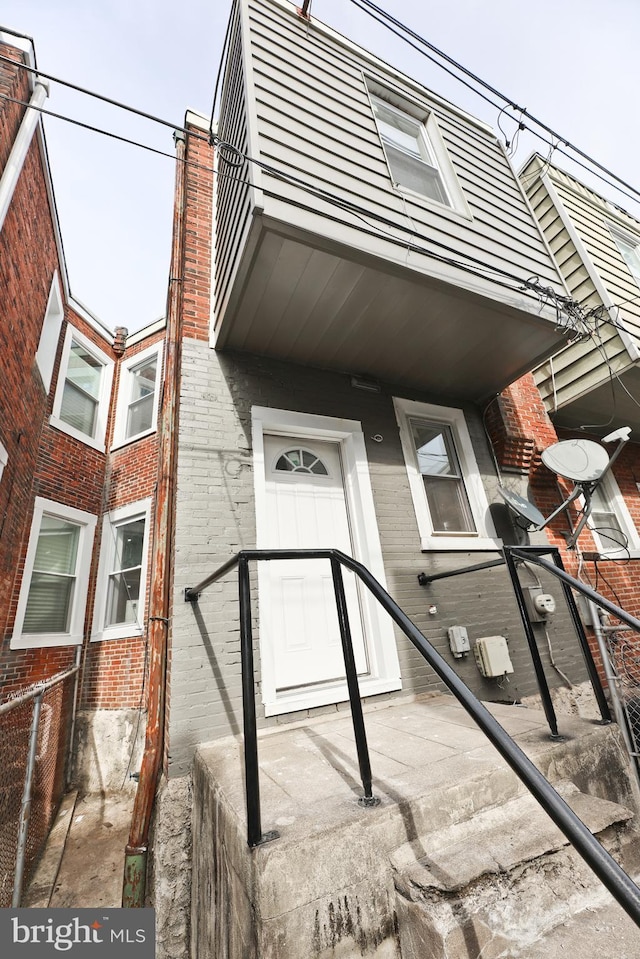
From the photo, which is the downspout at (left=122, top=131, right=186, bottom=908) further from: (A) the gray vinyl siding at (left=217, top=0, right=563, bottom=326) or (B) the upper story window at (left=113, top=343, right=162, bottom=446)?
(B) the upper story window at (left=113, top=343, right=162, bottom=446)

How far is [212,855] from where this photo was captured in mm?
1893

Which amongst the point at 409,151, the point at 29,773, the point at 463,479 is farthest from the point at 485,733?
the point at 409,151

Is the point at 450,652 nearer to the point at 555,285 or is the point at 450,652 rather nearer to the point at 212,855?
the point at 212,855

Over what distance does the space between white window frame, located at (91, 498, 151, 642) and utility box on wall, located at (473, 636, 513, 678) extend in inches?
184

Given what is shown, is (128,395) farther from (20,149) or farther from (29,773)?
(29,773)

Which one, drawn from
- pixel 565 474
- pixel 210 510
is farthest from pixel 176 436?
pixel 565 474

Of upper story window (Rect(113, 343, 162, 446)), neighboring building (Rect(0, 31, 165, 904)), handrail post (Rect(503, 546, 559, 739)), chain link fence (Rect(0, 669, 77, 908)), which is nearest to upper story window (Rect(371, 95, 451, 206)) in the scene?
neighboring building (Rect(0, 31, 165, 904))

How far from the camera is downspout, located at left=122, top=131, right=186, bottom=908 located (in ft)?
8.14

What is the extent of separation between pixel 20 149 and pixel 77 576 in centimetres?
595

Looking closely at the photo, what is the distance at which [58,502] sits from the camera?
6.55 meters

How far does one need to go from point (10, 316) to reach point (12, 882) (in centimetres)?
592

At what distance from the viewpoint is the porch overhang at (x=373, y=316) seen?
3227 mm

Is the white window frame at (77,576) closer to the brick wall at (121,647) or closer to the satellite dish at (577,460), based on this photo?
the brick wall at (121,647)

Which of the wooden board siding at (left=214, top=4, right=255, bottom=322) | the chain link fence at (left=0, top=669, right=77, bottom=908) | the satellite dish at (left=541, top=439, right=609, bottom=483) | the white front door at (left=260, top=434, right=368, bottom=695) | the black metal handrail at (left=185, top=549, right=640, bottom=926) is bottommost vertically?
the chain link fence at (left=0, top=669, right=77, bottom=908)
